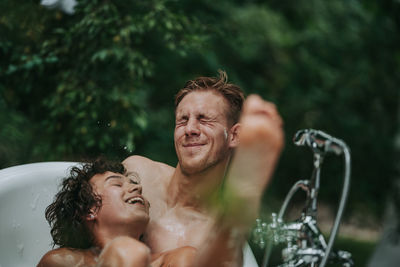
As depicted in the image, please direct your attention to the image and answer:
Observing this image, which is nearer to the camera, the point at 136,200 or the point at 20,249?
the point at 136,200

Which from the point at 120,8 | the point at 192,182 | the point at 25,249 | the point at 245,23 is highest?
the point at 245,23

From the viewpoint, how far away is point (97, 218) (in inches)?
51.8

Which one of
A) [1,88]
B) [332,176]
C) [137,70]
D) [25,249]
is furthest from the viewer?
[332,176]

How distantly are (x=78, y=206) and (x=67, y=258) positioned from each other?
0.13 m

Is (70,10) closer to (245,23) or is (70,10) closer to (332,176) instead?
(245,23)

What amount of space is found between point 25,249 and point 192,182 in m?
0.59

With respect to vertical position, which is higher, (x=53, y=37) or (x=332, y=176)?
(x=53, y=37)

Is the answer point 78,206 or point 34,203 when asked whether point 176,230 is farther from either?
point 34,203

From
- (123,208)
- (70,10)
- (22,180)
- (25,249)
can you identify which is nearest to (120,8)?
(70,10)

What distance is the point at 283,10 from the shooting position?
4820mm

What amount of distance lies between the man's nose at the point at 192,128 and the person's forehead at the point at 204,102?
4cm

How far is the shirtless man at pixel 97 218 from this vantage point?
1283 mm

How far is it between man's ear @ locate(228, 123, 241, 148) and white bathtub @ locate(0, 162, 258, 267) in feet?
1.36

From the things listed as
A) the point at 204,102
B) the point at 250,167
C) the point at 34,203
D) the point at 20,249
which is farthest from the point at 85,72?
the point at 250,167
